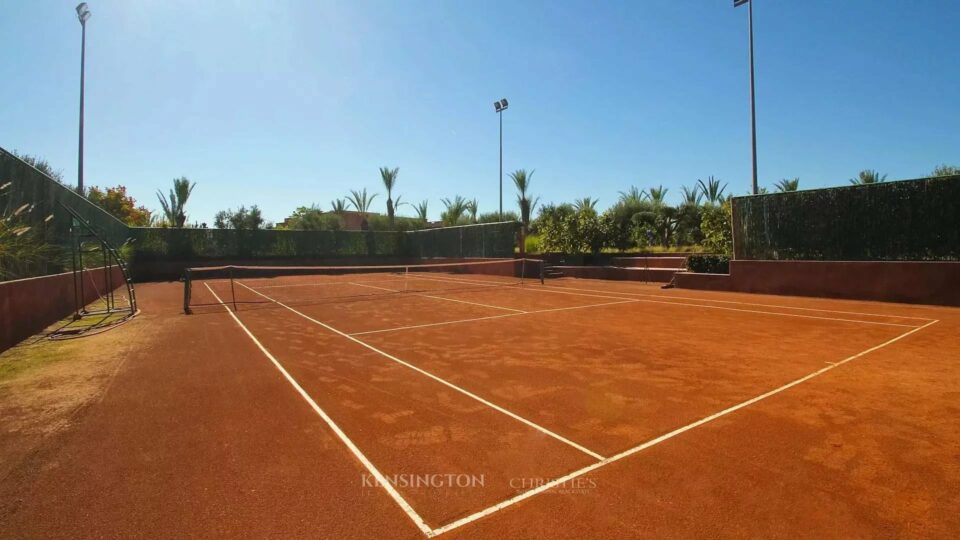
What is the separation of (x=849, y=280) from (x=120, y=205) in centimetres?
5164

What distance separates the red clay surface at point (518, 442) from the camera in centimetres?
303

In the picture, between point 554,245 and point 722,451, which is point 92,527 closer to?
point 722,451

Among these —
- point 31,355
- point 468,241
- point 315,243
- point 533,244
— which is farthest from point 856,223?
point 315,243

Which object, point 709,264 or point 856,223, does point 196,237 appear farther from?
point 856,223

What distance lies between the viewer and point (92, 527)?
2.99 meters

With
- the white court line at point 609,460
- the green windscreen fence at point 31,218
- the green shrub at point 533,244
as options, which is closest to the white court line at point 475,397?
the white court line at point 609,460

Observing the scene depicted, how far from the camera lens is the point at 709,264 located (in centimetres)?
1858

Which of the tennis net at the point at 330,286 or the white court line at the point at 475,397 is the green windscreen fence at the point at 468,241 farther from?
the white court line at the point at 475,397

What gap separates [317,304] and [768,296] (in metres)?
14.4

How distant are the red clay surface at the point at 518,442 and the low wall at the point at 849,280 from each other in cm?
601

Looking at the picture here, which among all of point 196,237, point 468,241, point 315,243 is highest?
point 196,237

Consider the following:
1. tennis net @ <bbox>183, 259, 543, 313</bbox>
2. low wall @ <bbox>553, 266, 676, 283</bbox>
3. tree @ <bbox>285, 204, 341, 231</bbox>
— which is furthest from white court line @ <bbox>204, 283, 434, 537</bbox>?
tree @ <bbox>285, 204, 341, 231</bbox>

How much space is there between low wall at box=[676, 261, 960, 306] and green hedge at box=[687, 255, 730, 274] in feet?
3.32

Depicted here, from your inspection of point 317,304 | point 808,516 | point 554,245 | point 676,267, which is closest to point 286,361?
point 808,516
